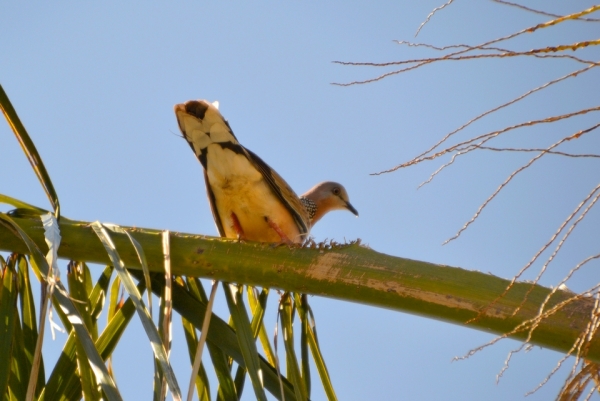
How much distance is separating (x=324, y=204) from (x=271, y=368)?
5597 millimetres

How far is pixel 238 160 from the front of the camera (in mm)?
4105

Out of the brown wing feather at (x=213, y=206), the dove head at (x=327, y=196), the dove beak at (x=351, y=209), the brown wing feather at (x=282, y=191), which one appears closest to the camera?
the brown wing feather at (x=282, y=191)

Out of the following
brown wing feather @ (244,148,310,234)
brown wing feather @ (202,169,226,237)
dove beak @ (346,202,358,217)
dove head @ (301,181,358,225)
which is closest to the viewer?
brown wing feather @ (244,148,310,234)

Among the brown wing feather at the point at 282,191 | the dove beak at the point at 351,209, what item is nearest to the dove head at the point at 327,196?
the dove beak at the point at 351,209

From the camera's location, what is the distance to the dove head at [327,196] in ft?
26.0

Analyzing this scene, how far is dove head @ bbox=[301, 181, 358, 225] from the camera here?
7.91 m

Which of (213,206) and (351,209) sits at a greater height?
(351,209)

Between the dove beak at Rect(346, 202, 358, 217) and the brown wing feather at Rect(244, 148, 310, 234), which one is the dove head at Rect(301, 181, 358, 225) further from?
the brown wing feather at Rect(244, 148, 310, 234)

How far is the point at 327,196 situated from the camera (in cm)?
801

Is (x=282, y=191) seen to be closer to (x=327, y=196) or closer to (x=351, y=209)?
(x=327, y=196)

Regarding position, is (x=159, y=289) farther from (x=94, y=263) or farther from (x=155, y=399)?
(x=155, y=399)

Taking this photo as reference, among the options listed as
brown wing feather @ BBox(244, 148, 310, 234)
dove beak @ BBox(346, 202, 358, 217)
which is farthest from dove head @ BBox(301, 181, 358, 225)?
brown wing feather @ BBox(244, 148, 310, 234)

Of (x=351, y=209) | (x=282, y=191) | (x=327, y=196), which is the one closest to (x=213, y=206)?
(x=282, y=191)

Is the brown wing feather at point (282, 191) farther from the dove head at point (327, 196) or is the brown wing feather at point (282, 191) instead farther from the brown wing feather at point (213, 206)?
the dove head at point (327, 196)
